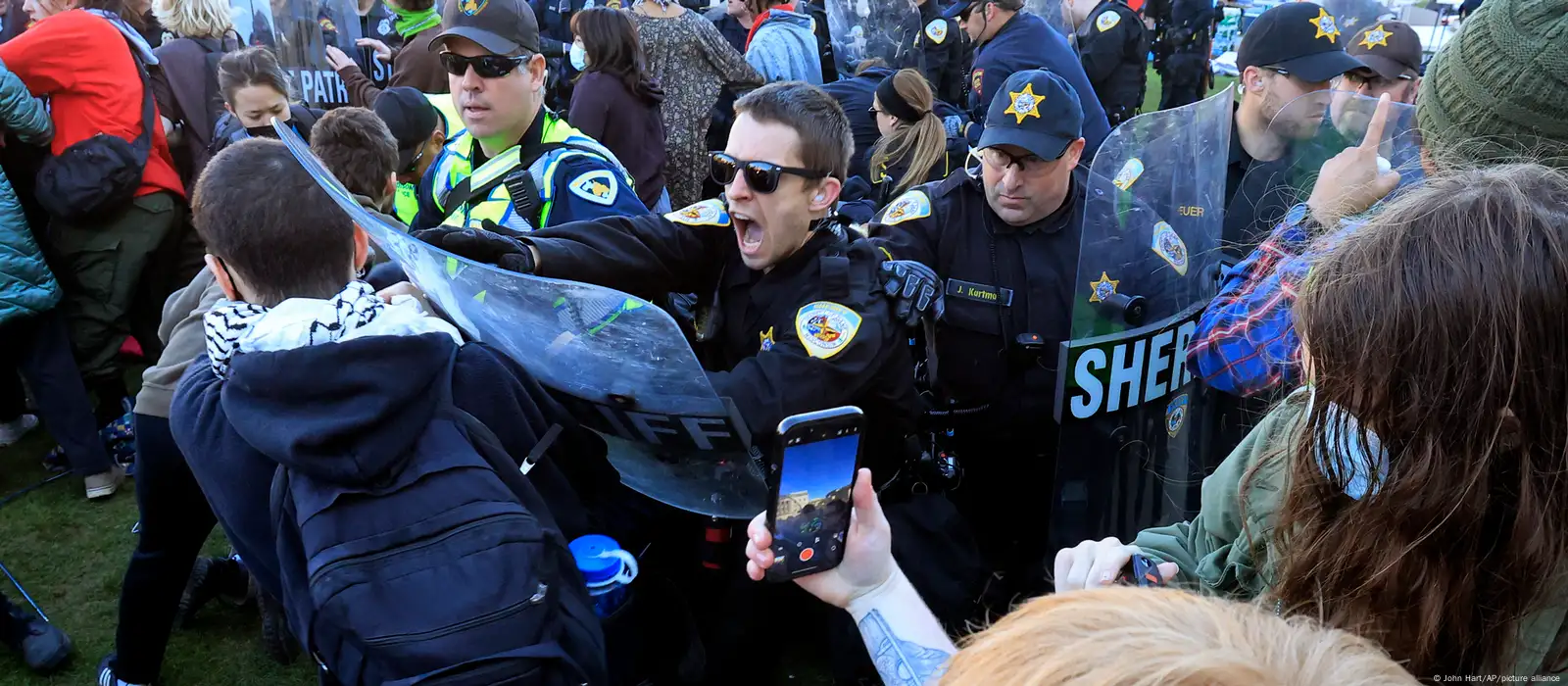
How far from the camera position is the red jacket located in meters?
4.14

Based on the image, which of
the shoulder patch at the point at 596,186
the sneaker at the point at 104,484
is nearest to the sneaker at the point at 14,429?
the sneaker at the point at 104,484

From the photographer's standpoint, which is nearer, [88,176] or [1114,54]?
[88,176]

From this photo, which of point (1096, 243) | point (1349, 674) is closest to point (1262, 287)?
point (1096, 243)

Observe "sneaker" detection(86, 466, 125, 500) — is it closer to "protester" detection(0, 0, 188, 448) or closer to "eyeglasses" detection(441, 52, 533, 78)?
"protester" detection(0, 0, 188, 448)

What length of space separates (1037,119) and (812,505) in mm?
1992

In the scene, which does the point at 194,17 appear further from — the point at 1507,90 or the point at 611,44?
the point at 1507,90

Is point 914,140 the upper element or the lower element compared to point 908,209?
lower

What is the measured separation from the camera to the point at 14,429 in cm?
489

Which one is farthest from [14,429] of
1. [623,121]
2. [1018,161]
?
[1018,161]

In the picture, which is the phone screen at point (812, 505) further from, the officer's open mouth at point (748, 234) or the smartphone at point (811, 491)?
the officer's open mouth at point (748, 234)

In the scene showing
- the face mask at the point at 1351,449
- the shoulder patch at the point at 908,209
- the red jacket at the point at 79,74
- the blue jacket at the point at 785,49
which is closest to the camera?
the face mask at the point at 1351,449

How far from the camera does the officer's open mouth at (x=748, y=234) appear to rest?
8.17 feet

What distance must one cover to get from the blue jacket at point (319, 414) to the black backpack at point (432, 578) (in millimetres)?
50

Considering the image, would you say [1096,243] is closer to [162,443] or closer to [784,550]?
[784,550]
